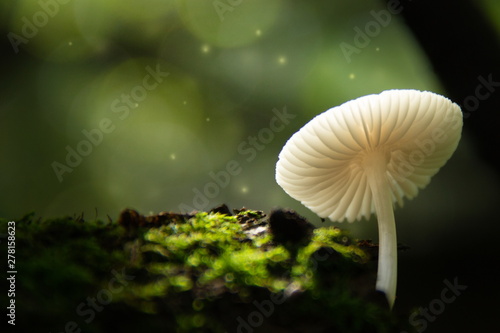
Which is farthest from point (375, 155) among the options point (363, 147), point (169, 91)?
point (169, 91)

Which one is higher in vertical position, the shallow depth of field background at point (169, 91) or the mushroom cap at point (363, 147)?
the shallow depth of field background at point (169, 91)

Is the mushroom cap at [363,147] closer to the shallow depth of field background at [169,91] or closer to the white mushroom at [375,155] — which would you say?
the white mushroom at [375,155]

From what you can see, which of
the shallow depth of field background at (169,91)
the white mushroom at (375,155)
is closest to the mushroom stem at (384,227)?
the white mushroom at (375,155)

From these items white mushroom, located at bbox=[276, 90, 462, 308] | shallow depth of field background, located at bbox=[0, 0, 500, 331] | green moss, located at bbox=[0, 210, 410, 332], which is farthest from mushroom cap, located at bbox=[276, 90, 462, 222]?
shallow depth of field background, located at bbox=[0, 0, 500, 331]

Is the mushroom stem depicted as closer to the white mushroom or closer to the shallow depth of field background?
the white mushroom

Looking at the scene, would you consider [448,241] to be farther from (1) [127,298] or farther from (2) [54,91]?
(2) [54,91]

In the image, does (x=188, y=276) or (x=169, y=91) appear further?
(x=169, y=91)

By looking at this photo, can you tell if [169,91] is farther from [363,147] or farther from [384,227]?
[384,227]

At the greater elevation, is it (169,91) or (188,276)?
(169,91)
